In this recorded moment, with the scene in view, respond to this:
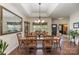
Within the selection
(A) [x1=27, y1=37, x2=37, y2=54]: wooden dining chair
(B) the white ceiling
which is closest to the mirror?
(B) the white ceiling

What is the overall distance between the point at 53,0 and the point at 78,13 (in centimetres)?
640

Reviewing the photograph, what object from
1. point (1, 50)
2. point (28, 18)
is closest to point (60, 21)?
point (28, 18)

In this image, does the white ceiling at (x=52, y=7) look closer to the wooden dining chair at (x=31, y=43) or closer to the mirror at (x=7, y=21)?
the mirror at (x=7, y=21)

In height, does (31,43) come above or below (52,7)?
below

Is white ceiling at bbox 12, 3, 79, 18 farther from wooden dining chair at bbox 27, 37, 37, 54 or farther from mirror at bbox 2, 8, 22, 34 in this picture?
wooden dining chair at bbox 27, 37, 37, 54

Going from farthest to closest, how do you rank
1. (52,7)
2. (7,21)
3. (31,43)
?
(52,7) → (31,43) → (7,21)

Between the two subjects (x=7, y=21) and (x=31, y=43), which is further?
(x=31, y=43)

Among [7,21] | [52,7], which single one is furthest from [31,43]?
[52,7]

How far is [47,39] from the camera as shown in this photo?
610 centimetres

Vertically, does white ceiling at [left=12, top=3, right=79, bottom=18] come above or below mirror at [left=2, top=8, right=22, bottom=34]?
above

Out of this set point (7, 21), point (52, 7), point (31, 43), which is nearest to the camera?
point (7, 21)

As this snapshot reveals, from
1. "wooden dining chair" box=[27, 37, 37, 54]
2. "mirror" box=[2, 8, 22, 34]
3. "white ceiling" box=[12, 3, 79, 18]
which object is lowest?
"wooden dining chair" box=[27, 37, 37, 54]

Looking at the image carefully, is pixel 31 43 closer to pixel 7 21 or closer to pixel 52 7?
pixel 7 21
